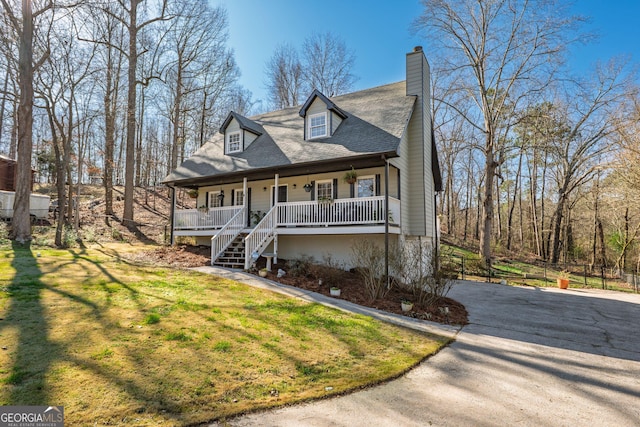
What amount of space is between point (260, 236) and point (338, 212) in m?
3.25

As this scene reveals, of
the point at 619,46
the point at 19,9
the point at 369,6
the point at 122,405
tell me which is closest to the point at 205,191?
the point at 19,9

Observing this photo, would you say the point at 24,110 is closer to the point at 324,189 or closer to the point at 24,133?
the point at 24,133

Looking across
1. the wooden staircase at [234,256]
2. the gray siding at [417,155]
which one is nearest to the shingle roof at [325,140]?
the gray siding at [417,155]

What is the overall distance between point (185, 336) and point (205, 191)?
12.7 m

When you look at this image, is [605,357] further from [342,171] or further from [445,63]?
[445,63]

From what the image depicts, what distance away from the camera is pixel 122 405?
132 inches

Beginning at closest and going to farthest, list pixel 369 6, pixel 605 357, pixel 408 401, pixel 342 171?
pixel 408 401, pixel 605 357, pixel 342 171, pixel 369 6

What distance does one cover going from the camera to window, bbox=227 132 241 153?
16.0 m

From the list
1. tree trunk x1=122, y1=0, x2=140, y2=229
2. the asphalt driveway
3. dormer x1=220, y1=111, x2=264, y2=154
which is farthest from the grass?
tree trunk x1=122, y1=0, x2=140, y2=229

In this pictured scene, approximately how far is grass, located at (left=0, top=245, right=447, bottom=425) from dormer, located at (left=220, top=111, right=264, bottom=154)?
362 inches

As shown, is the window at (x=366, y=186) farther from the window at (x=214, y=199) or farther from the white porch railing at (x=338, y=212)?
the window at (x=214, y=199)

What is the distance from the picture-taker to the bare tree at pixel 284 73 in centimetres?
2981

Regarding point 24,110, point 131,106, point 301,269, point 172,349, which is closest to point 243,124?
point 301,269

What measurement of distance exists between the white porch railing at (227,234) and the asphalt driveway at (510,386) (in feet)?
29.9
